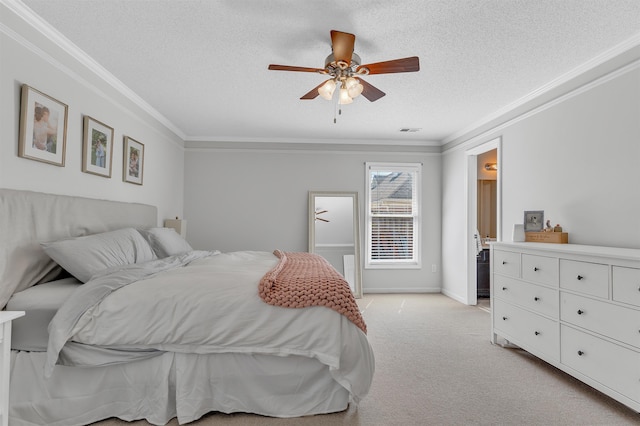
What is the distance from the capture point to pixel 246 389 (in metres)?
2.04

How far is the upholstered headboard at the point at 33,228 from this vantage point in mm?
2131

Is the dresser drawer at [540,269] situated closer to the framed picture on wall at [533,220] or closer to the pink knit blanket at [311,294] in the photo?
the framed picture on wall at [533,220]

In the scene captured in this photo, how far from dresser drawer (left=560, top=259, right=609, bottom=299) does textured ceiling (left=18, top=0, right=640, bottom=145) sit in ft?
5.18

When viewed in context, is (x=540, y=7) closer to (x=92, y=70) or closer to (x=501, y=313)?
(x=501, y=313)

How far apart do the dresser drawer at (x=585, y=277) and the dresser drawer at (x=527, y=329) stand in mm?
342

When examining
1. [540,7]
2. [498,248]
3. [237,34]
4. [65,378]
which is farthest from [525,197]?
[65,378]

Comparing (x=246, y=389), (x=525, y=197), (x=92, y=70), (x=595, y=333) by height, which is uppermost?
(x=92, y=70)

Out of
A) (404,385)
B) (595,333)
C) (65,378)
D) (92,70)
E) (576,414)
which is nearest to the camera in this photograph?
(65,378)

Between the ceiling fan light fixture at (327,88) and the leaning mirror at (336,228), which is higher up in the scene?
the ceiling fan light fixture at (327,88)

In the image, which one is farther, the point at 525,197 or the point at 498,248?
the point at 525,197

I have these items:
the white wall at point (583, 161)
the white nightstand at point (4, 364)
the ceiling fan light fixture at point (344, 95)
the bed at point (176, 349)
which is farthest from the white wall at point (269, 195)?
A: the white nightstand at point (4, 364)

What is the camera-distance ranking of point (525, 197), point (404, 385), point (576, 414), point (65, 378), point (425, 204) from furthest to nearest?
point (425, 204), point (525, 197), point (404, 385), point (576, 414), point (65, 378)

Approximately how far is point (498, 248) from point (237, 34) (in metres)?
2.83

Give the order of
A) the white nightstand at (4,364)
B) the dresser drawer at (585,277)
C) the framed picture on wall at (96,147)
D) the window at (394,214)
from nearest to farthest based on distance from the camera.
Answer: the white nightstand at (4,364)
the dresser drawer at (585,277)
the framed picture on wall at (96,147)
the window at (394,214)
